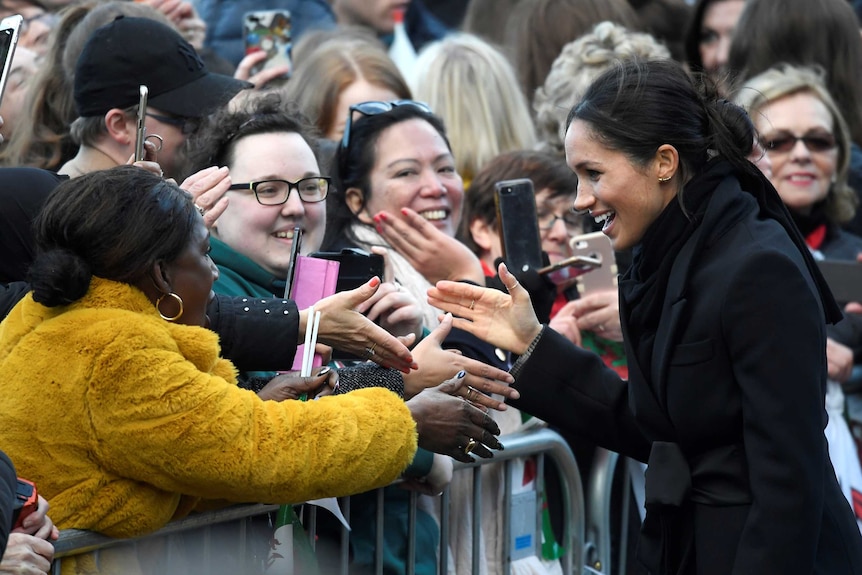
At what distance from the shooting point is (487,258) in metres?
5.02

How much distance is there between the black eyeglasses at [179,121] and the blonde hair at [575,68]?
6.39 ft

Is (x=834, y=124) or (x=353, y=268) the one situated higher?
(x=834, y=124)

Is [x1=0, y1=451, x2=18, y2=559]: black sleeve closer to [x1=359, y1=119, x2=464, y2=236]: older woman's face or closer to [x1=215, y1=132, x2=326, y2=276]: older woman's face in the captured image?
[x1=215, y1=132, x2=326, y2=276]: older woman's face

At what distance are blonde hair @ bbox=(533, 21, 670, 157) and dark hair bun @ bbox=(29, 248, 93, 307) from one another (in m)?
3.23

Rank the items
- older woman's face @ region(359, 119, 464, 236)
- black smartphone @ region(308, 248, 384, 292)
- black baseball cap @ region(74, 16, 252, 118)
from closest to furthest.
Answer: black smartphone @ region(308, 248, 384, 292) < black baseball cap @ region(74, 16, 252, 118) < older woman's face @ region(359, 119, 464, 236)

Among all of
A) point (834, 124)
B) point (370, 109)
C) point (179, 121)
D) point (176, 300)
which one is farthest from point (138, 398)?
point (834, 124)

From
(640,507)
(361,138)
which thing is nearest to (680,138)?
(361,138)

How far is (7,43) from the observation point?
3.27 m

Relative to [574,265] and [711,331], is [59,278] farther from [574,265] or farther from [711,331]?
[574,265]

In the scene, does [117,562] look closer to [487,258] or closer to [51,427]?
[51,427]

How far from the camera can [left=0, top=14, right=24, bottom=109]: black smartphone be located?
3.26m

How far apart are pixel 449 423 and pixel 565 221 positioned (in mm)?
1827

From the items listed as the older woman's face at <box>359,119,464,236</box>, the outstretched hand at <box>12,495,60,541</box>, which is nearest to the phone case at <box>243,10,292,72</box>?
the older woman's face at <box>359,119,464,236</box>

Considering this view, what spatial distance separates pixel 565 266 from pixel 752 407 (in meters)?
1.47
